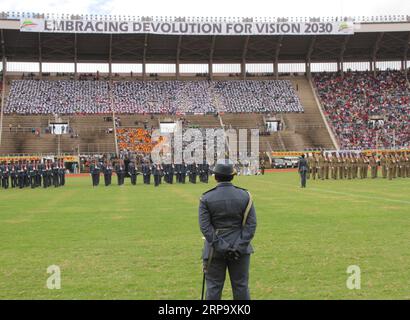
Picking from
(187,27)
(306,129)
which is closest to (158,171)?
(187,27)

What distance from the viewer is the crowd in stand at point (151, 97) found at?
5966cm

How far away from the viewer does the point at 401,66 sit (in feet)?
227

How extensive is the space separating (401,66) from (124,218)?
60258mm

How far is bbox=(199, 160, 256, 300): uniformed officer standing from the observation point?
6113mm

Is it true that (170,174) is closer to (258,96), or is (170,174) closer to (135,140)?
(135,140)

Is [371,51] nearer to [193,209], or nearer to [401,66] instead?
[401,66]

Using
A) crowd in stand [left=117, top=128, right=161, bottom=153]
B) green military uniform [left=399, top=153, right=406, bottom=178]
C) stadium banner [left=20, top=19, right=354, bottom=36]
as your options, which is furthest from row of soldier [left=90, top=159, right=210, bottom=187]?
stadium banner [left=20, top=19, right=354, bottom=36]

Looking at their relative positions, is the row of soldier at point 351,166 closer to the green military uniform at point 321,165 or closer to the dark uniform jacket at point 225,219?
the green military uniform at point 321,165

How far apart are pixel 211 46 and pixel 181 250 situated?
54.2 metres

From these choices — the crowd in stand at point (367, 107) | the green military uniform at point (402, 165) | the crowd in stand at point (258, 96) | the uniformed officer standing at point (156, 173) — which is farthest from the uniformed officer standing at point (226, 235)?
the crowd in stand at point (258, 96)

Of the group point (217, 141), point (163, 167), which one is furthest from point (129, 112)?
point (163, 167)

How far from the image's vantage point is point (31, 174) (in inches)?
1255

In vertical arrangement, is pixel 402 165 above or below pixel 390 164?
below

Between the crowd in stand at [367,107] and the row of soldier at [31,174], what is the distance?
3277 cm
